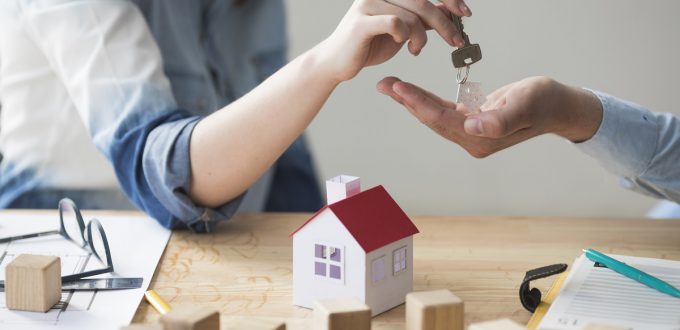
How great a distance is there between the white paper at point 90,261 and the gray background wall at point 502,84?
1.62m

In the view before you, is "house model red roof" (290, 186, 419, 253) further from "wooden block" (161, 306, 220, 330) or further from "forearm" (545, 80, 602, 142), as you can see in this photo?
"forearm" (545, 80, 602, 142)

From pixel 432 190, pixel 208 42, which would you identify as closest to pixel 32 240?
pixel 208 42

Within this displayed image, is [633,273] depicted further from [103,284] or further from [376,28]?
[103,284]

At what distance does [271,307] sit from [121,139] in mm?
403

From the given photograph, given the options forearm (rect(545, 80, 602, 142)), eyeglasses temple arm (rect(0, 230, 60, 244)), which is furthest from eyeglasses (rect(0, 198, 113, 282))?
forearm (rect(545, 80, 602, 142))

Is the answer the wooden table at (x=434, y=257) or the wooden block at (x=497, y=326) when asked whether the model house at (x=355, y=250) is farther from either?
the wooden block at (x=497, y=326)

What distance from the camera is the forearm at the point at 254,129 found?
94cm

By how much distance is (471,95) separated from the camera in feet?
3.02

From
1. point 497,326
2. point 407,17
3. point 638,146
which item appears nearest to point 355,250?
point 497,326

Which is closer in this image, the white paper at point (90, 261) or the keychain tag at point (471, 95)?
the white paper at point (90, 261)

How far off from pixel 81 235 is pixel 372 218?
405 millimetres

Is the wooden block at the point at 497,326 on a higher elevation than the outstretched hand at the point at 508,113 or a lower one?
lower

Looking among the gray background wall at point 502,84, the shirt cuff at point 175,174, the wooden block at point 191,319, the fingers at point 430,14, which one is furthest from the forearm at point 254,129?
the gray background wall at point 502,84

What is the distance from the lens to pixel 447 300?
0.71 m
